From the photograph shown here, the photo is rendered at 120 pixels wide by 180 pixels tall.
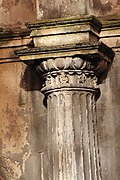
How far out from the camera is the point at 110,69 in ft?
18.6

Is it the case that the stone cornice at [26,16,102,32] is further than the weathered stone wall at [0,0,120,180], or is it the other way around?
the weathered stone wall at [0,0,120,180]

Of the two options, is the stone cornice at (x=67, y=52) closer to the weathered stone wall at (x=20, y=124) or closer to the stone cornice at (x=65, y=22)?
the stone cornice at (x=65, y=22)

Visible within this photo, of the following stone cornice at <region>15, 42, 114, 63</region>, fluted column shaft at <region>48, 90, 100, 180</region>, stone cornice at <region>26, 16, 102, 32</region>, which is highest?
stone cornice at <region>26, 16, 102, 32</region>

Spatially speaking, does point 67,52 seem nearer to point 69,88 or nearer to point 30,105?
point 69,88

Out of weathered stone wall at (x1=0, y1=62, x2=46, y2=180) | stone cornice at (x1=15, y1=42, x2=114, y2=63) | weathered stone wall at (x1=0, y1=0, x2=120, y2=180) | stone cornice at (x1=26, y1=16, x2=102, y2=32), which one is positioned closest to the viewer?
stone cornice at (x1=15, y1=42, x2=114, y2=63)

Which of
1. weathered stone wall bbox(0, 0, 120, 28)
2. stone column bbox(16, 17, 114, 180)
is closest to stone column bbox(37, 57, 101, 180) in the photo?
stone column bbox(16, 17, 114, 180)

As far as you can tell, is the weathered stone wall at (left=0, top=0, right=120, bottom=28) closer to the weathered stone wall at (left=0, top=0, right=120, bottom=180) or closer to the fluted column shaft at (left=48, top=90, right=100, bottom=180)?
the weathered stone wall at (left=0, top=0, right=120, bottom=180)

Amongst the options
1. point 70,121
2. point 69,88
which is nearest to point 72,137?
point 70,121

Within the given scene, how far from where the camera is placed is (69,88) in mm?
5246

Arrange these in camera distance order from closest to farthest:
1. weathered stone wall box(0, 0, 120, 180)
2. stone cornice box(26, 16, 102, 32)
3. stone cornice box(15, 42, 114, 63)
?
stone cornice box(15, 42, 114, 63) < stone cornice box(26, 16, 102, 32) < weathered stone wall box(0, 0, 120, 180)

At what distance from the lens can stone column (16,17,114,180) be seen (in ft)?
16.9

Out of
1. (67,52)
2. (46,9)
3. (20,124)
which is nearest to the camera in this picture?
(67,52)

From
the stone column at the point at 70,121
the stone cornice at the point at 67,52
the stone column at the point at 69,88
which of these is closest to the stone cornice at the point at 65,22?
the stone column at the point at 69,88

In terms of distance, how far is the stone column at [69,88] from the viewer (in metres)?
5.14
